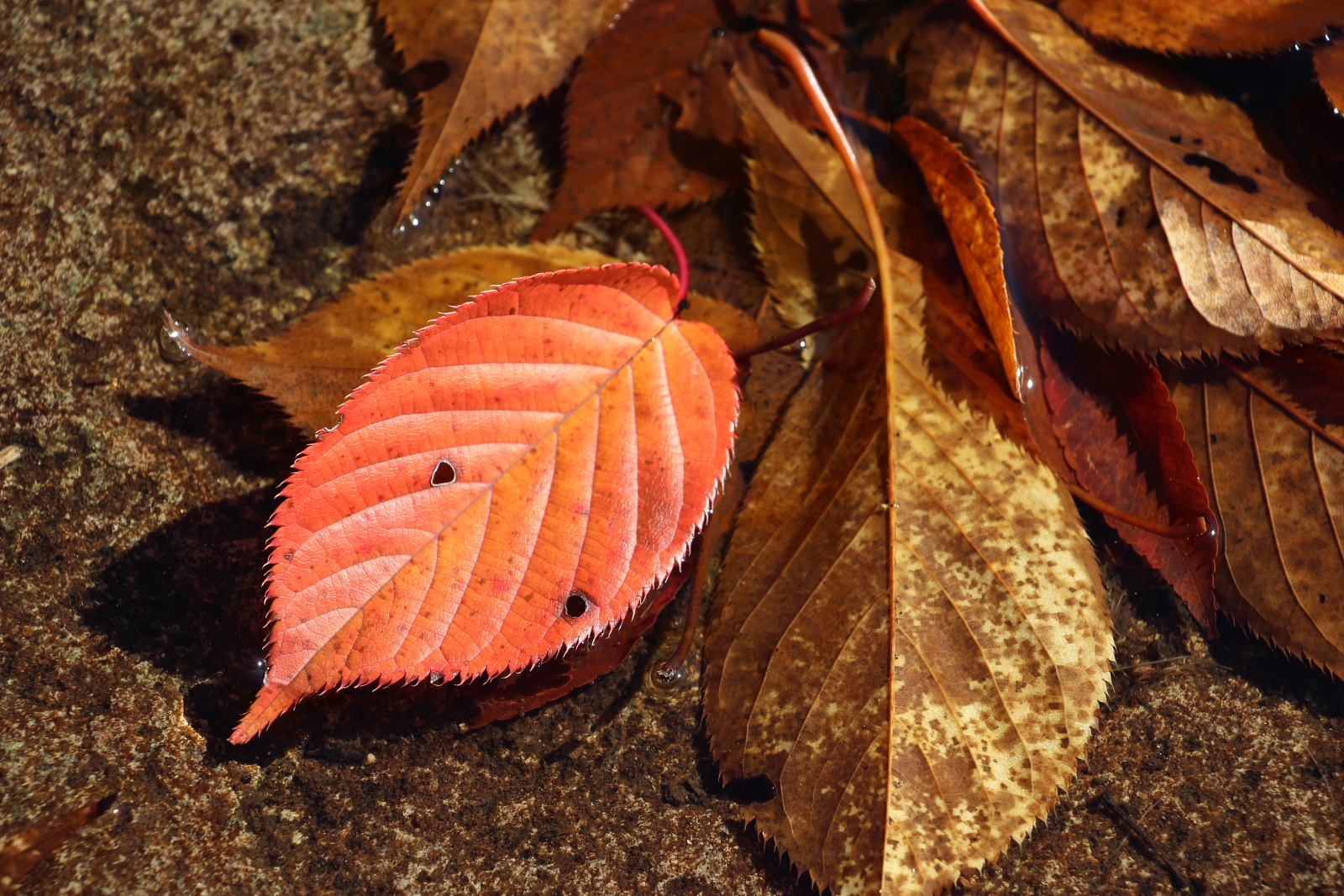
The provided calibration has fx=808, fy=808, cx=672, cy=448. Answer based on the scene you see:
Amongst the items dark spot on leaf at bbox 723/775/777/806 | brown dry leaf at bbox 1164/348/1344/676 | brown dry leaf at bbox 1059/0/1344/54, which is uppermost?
brown dry leaf at bbox 1059/0/1344/54

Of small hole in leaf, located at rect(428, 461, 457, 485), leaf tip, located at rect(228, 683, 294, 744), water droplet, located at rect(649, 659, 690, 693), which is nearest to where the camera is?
leaf tip, located at rect(228, 683, 294, 744)

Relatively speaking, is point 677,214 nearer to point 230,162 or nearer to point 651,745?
point 230,162

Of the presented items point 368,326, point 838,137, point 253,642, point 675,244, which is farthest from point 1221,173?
point 253,642

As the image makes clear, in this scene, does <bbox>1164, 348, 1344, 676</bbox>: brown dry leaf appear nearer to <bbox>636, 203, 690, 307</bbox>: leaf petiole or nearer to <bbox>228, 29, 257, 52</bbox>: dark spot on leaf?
<bbox>636, 203, 690, 307</bbox>: leaf petiole

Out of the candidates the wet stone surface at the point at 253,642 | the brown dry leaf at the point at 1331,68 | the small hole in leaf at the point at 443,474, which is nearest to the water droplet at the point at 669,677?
the wet stone surface at the point at 253,642

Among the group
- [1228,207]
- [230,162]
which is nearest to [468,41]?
[230,162]

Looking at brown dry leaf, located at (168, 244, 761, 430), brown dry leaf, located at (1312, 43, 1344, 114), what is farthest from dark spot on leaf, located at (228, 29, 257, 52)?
brown dry leaf, located at (1312, 43, 1344, 114)

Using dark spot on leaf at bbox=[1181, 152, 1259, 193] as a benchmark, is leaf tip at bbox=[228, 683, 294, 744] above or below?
below
